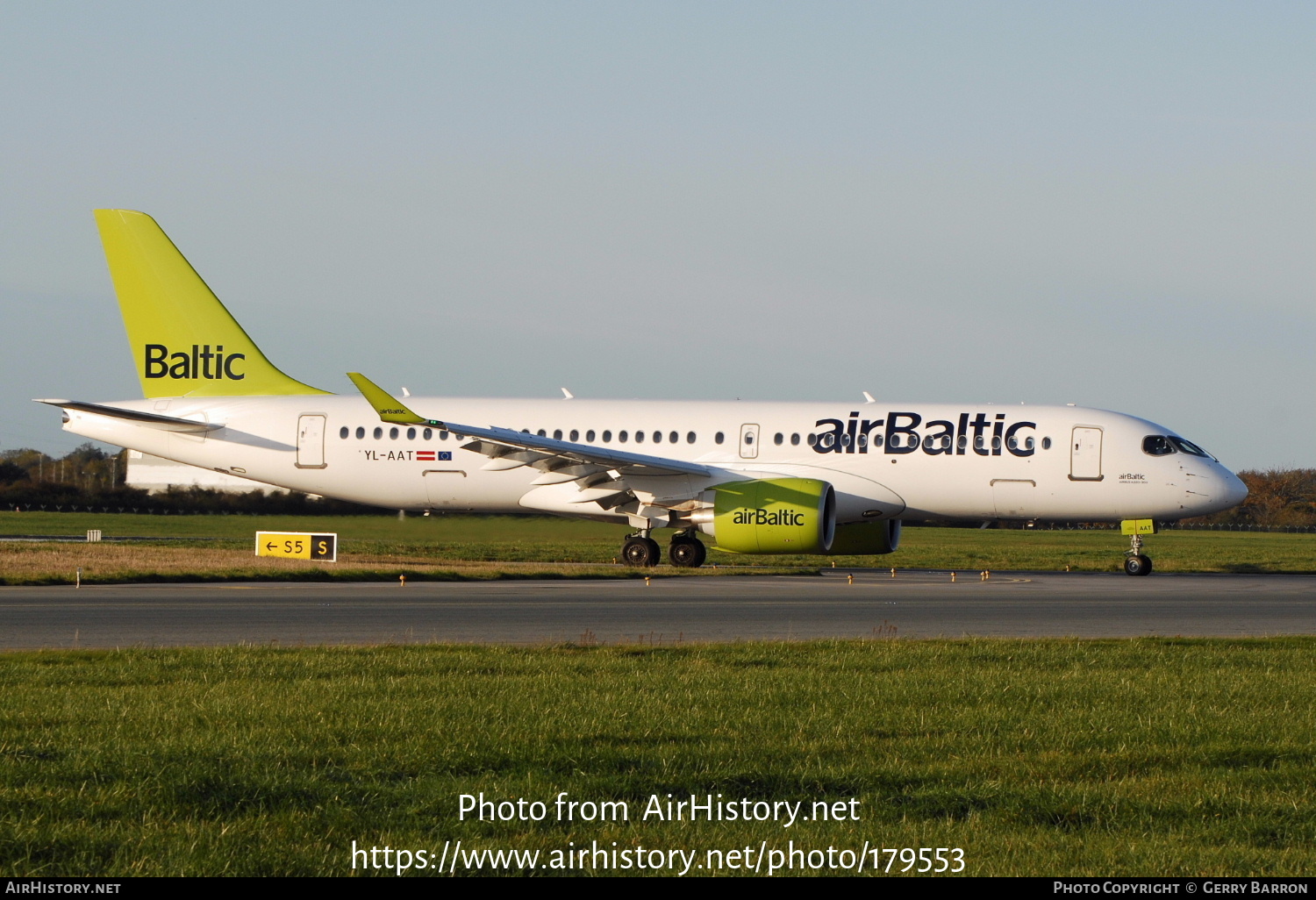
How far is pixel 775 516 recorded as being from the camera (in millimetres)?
25281

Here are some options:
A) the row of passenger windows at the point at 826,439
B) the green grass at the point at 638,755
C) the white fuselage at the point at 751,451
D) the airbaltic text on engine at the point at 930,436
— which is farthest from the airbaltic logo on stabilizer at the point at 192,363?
the green grass at the point at 638,755

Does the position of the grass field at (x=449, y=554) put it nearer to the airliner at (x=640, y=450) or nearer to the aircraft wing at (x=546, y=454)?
the airliner at (x=640, y=450)

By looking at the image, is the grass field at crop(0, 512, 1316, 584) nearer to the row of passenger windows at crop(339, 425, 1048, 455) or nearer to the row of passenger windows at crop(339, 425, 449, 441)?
the row of passenger windows at crop(339, 425, 449, 441)

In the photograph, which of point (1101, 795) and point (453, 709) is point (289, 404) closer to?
point (453, 709)

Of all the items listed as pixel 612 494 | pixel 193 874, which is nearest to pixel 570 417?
pixel 612 494

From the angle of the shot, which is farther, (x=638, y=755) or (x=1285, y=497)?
(x=1285, y=497)

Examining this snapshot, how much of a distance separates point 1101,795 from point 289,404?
25.7m

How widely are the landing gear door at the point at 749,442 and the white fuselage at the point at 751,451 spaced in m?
0.02

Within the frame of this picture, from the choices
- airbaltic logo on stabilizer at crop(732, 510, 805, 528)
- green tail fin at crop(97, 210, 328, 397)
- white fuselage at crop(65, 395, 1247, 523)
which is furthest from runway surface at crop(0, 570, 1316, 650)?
green tail fin at crop(97, 210, 328, 397)

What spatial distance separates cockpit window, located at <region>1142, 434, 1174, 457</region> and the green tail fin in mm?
19433

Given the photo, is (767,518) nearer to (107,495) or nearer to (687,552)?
(687,552)

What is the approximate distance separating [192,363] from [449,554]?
844cm

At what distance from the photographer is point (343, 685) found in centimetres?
1011

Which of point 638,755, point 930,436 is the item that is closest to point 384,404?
point 930,436
